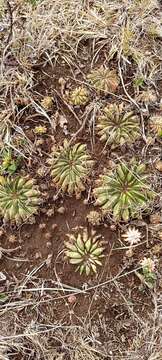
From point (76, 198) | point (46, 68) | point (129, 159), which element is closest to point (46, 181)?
point (76, 198)

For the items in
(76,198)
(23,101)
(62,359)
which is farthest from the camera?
(23,101)

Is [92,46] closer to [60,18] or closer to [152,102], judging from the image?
[60,18]

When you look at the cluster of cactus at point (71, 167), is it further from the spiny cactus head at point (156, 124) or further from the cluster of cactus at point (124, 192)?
the spiny cactus head at point (156, 124)

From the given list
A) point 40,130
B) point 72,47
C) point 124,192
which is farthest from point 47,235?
point 72,47

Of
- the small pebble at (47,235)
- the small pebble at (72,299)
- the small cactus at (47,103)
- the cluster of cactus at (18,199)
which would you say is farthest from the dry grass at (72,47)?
the small pebble at (72,299)

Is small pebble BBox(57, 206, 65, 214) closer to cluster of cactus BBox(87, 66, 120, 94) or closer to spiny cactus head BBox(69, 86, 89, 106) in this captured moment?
spiny cactus head BBox(69, 86, 89, 106)

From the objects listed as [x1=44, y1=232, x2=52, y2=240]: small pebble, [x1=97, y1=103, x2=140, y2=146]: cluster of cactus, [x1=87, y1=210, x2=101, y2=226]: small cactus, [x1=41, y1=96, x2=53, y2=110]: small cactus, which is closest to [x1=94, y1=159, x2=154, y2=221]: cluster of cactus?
[x1=87, y1=210, x2=101, y2=226]: small cactus
